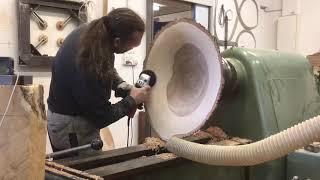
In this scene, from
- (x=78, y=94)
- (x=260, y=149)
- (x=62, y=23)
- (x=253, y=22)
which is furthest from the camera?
(x=253, y=22)

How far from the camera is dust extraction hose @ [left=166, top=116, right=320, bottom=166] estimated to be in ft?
3.79

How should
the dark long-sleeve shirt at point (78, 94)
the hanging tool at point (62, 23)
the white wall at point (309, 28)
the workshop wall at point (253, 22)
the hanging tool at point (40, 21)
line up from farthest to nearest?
A: the white wall at point (309, 28) < the workshop wall at point (253, 22) < the hanging tool at point (62, 23) < the hanging tool at point (40, 21) < the dark long-sleeve shirt at point (78, 94)

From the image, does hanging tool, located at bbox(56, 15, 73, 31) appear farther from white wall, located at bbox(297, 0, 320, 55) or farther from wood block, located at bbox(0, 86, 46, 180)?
white wall, located at bbox(297, 0, 320, 55)

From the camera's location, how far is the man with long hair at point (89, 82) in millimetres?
1509

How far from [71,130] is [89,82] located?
10.5 inches

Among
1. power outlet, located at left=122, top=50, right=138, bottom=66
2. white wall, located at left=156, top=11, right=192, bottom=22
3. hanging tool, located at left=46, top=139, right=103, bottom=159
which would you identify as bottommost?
hanging tool, located at left=46, top=139, right=103, bottom=159

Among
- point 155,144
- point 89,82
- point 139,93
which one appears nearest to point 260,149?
point 155,144

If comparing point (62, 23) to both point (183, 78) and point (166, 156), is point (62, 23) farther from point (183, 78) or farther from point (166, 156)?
point (166, 156)

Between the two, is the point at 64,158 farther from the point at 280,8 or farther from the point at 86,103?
the point at 280,8

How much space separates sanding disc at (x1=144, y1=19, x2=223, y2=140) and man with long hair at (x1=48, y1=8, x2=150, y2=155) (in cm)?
10

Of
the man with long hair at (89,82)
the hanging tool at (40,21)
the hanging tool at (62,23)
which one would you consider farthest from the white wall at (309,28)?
the man with long hair at (89,82)

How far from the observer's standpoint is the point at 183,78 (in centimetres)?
170

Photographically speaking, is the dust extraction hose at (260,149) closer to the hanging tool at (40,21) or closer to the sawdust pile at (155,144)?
the sawdust pile at (155,144)

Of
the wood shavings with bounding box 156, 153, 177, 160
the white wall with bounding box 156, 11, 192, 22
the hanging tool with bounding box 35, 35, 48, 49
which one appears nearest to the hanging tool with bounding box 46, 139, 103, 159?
the wood shavings with bounding box 156, 153, 177, 160
